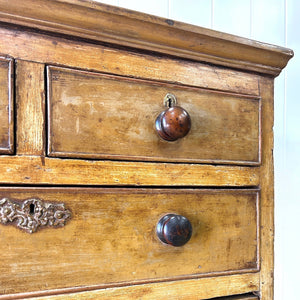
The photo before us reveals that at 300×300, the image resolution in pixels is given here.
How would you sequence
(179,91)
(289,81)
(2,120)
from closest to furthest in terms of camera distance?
1. (2,120)
2. (179,91)
3. (289,81)

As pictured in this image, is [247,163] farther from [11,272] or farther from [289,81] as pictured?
[289,81]

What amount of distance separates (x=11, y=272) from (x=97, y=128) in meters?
0.20

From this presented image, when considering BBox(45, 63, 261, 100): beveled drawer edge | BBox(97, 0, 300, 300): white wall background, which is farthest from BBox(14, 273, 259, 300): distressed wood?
BBox(97, 0, 300, 300): white wall background

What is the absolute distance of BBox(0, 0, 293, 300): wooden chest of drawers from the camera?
1.35 ft

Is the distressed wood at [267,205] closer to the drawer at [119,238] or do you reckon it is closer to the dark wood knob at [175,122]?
the drawer at [119,238]

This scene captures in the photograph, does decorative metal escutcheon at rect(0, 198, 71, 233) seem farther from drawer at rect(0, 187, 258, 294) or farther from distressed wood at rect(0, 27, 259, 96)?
distressed wood at rect(0, 27, 259, 96)

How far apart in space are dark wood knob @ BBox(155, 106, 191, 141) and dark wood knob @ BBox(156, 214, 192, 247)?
0.37 ft

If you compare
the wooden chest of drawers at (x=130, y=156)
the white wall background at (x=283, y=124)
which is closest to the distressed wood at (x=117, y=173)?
the wooden chest of drawers at (x=130, y=156)

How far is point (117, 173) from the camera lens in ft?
1.51

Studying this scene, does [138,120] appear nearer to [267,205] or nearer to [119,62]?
[119,62]

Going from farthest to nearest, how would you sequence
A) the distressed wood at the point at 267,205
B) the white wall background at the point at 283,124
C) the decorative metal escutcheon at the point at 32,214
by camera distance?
the white wall background at the point at 283,124 < the distressed wood at the point at 267,205 < the decorative metal escutcheon at the point at 32,214

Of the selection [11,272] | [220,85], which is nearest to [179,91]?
[220,85]

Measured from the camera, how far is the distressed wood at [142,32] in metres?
0.40

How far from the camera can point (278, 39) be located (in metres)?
1.10
